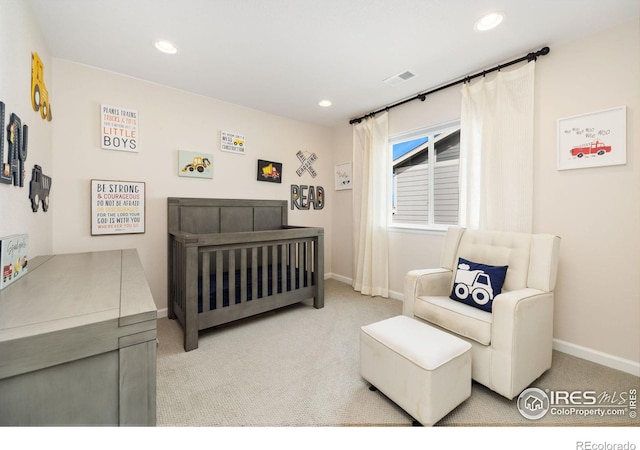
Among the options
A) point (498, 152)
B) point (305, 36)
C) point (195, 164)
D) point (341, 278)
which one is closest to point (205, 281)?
point (195, 164)

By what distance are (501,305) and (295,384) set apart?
1306 millimetres

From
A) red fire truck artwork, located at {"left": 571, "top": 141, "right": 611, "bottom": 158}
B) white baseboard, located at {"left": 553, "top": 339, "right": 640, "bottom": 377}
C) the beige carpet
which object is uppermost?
red fire truck artwork, located at {"left": 571, "top": 141, "right": 611, "bottom": 158}

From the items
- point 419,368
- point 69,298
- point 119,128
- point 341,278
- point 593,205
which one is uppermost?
point 119,128

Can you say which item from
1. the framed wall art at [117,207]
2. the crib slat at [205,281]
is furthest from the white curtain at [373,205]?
the framed wall art at [117,207]

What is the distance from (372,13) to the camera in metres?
1.69

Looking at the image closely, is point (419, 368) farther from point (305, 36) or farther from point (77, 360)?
point (305, 36)

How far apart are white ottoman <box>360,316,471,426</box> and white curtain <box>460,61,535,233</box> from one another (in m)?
1.36

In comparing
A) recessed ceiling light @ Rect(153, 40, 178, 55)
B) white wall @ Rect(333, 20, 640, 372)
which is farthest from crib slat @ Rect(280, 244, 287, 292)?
white wall @ Rect(333, 20, 640, 372)

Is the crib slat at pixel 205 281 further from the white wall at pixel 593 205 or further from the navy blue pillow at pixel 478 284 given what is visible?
the white wall at pixel 593 205

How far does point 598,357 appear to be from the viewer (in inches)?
74.0

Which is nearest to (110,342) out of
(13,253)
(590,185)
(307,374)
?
(13,253)

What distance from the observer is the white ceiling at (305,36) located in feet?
5.37

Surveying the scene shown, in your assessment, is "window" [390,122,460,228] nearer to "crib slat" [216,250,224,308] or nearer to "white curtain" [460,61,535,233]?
"white curtain" [460,61,535,233]

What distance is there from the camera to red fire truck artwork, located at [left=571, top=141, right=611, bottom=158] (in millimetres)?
1836
